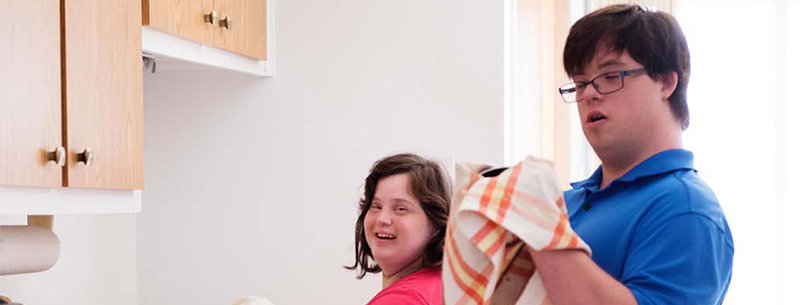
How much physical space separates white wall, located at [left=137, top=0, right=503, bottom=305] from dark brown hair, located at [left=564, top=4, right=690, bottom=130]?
1.31 metres

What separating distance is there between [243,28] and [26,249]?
32.5 inches

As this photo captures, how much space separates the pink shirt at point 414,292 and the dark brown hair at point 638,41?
0.53 m

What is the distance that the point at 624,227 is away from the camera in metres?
1.08

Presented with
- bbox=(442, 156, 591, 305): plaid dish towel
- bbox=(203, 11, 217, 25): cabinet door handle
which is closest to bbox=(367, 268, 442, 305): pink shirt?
bbox=(442, 156, 591, 305): plaid dish towel

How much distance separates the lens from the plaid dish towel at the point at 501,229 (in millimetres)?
962

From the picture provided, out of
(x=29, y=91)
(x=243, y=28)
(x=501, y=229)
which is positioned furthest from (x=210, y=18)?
(x=501, y=229)

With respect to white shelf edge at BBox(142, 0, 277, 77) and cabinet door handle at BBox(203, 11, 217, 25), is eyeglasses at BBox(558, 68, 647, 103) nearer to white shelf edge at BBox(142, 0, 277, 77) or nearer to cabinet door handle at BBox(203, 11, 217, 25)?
white shelf edge at BBox(142, 0, 277, 77)

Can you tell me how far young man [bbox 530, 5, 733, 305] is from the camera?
997 mm

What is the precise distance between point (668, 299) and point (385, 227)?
0.75m

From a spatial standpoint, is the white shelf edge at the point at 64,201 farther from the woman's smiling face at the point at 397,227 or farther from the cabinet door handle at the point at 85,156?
the woman's smiling face at the point at 397,227

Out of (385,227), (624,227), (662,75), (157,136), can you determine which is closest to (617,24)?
(662,75)

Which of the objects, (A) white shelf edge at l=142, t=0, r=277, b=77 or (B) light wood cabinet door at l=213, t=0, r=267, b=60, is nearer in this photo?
(A) white shelf edge at l=142, t=0, r=277, b=77

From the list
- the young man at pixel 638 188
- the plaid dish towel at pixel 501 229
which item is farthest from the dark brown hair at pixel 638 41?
the plaid dish towel at pixel 501 229

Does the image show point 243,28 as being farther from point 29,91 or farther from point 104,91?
point 29,91
